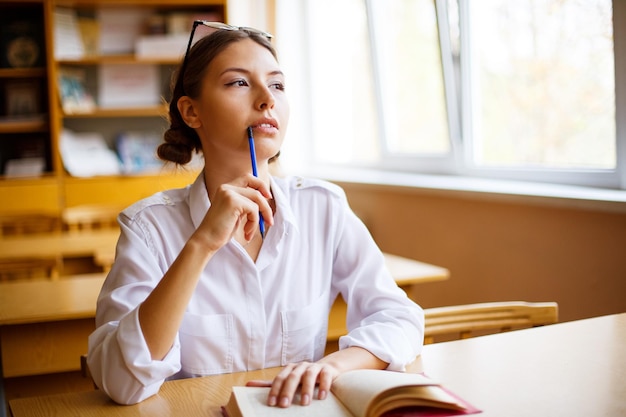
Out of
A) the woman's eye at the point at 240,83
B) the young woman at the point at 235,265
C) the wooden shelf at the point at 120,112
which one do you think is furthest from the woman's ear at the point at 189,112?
the wooden shelf at the point at 120,112

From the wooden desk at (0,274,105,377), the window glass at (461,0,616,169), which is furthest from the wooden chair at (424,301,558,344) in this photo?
the window glass at (461,0,616,169)

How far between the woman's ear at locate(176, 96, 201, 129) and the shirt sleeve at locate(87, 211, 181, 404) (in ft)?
0.90

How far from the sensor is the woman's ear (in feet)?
4.89

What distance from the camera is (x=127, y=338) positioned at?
3.82 feet

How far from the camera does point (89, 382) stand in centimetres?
225

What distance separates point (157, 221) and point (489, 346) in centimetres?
67

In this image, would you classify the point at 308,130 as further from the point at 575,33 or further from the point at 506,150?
the point at 575,33

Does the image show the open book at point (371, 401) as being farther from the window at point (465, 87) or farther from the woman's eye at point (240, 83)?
the window at point (465, 87)

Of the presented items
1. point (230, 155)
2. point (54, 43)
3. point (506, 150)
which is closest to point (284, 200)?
point (230, 155)

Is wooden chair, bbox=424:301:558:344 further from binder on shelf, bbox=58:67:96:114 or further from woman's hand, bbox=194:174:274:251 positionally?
binder on shelf, bbox=58:67:96:114

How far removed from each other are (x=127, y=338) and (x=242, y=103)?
0.49 m

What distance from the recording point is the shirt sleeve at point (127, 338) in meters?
1.14

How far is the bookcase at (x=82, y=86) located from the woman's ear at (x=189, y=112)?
11.0ft

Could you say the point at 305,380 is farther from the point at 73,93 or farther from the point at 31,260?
the point at 73,93
